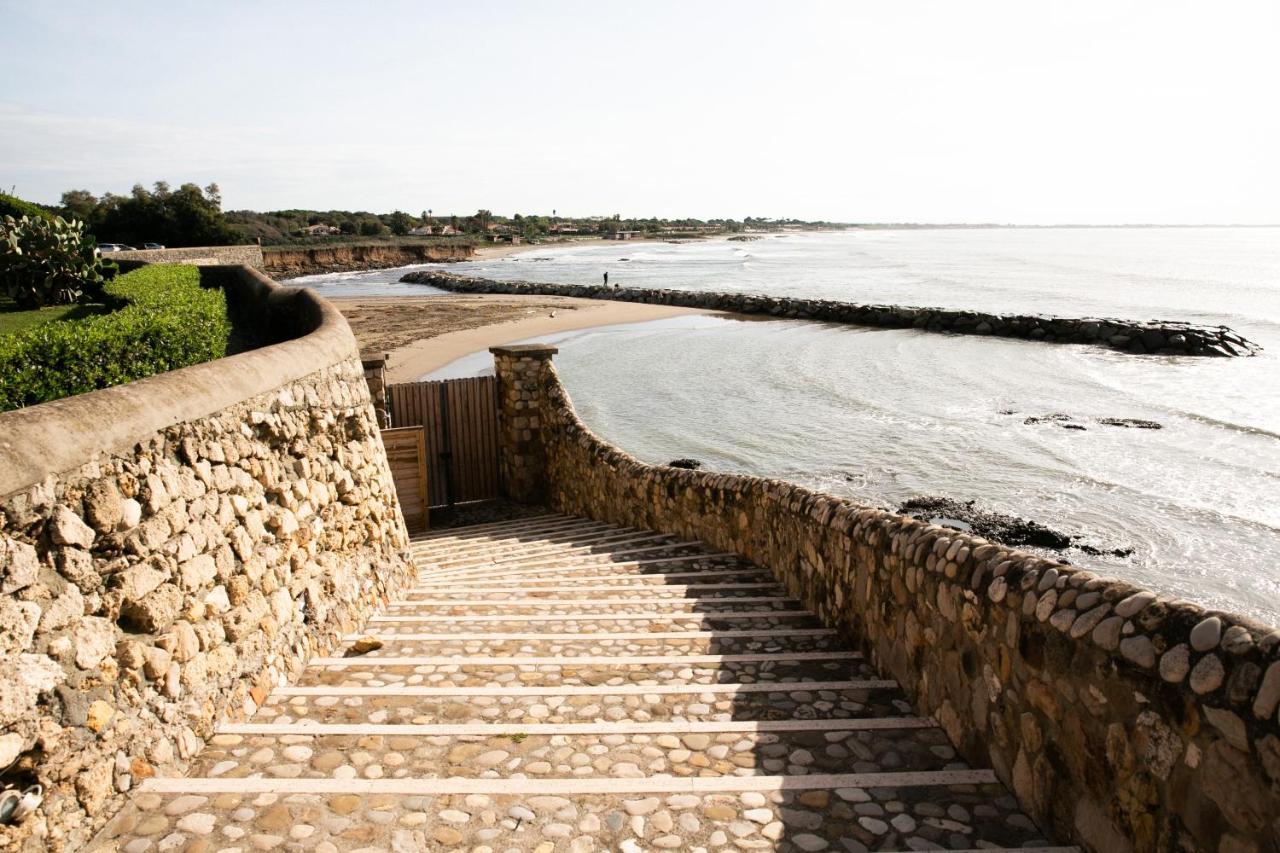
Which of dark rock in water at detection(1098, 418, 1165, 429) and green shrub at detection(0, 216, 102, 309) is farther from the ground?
green shrub at detection(0, 216, 102, 309)

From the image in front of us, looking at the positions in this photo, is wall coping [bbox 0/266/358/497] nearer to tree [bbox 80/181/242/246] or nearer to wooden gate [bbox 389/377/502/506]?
wooden gate [bbox 389/377/502/506]

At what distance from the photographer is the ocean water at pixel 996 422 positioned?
1588 cm

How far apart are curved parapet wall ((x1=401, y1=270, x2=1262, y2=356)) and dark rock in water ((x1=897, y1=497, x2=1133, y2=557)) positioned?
2660cm

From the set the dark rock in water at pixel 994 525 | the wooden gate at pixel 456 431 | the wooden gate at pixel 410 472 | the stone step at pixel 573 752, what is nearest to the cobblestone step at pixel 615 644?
the stone step at pixel 573 752

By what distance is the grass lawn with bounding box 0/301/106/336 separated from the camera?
16020 mm

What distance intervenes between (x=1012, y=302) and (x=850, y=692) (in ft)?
190

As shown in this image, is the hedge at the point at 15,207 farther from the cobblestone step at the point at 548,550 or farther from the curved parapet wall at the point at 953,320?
the curved parapet wall at the point at 953,320

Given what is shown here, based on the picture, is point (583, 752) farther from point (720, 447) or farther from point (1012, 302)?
point (1012, 302)

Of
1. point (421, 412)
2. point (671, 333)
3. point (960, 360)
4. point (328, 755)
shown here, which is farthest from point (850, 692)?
point (671, 333)

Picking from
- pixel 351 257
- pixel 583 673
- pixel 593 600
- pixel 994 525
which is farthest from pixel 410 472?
pixel 351 257

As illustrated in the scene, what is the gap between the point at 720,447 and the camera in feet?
73.5

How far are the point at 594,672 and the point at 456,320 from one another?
1538 inches

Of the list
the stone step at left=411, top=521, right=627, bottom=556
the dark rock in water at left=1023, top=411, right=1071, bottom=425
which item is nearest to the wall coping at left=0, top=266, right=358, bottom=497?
the stone step at left=411, top=521, right=627, bottom=556

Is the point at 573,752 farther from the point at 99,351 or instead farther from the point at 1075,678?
the point at 99,351
